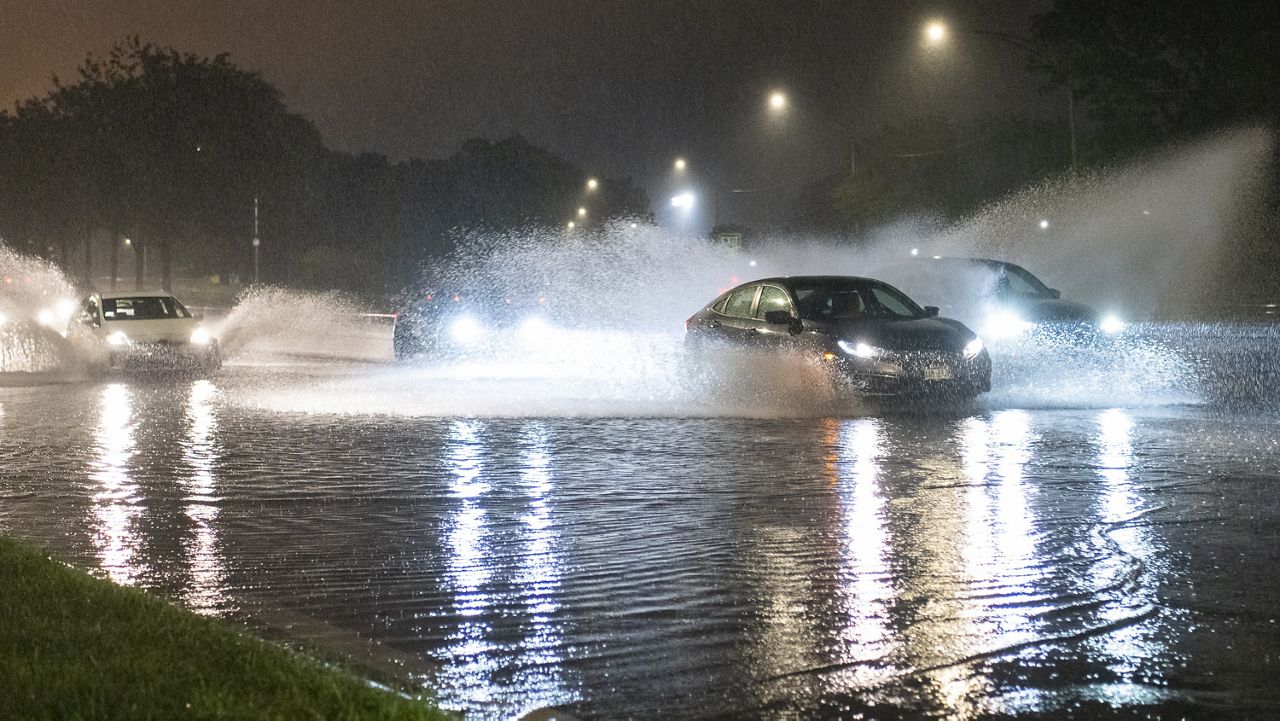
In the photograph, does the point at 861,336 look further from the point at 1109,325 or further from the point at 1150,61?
the point at 1150,61

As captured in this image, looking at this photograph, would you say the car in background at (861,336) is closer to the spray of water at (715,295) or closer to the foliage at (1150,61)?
the spray of water at (715,295)

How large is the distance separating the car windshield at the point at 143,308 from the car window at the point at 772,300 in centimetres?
1219

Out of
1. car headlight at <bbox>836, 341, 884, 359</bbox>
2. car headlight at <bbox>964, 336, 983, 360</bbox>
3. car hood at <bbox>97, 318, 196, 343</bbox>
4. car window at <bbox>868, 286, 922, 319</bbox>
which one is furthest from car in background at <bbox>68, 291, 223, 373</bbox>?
car headlight at <bbox>964, 336, 983, 360</bbox>

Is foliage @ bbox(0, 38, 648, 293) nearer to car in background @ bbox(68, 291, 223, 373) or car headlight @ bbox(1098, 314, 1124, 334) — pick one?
car in background @ bbox(68, 291, 223, 373)

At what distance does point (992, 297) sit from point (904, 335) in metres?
6.30

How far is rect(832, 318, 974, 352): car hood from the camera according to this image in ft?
53.8

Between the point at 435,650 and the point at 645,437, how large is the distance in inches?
310

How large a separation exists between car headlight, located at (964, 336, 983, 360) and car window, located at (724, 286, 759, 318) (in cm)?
248

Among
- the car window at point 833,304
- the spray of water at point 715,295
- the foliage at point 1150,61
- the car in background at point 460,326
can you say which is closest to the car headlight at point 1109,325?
the spray of water at point 715,295

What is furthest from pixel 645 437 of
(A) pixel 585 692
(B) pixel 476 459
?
(A) pixel 585 692

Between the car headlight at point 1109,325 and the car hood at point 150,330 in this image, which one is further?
the car hood at point 150,330

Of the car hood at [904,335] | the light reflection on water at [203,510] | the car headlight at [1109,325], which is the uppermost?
the car headlight at [1109,325]

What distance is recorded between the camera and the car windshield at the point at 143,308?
2600 centimetres

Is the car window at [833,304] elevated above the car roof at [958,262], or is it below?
below
